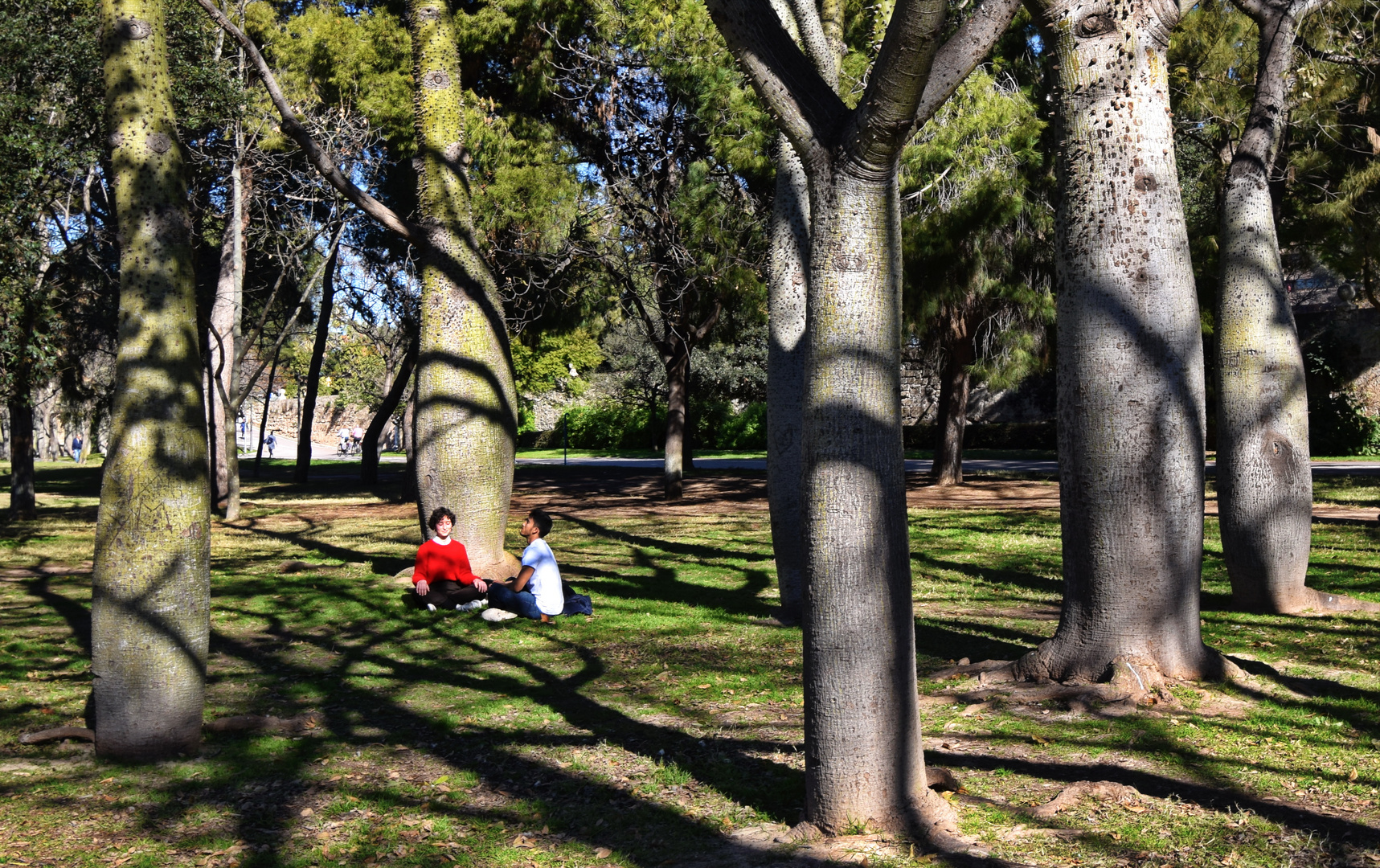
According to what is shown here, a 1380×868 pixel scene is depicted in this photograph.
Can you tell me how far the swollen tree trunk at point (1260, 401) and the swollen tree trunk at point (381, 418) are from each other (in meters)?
16.4

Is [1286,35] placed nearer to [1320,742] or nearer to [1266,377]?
[1266,377]

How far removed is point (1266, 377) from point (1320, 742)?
3.56 meters

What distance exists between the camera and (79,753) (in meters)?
5.26

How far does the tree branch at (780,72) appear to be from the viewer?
4180 millimetres

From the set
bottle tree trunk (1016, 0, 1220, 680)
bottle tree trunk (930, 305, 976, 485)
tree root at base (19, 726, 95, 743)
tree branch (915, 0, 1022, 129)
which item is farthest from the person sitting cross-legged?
bottle tree trunk (930, 305, 976, 485)

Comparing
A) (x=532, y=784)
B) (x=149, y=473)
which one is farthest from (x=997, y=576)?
(x=149, y=473)

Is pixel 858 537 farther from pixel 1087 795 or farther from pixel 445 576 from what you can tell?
pixel 445 576

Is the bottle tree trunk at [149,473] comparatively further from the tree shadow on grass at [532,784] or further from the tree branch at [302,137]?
the tree branch at [302,137]

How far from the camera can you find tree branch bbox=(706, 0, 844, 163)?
418 centimetres

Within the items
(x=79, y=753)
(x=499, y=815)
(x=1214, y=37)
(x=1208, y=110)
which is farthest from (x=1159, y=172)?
(x=1214, y=37)

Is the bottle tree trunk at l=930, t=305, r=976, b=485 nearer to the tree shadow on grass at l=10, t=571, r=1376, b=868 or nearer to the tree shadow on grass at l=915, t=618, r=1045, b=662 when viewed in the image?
the tree shadow on grass at l=915, t=618, r=1045, b=662

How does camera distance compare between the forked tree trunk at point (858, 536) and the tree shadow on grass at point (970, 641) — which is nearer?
the forked tree trunk at point (858, 536)

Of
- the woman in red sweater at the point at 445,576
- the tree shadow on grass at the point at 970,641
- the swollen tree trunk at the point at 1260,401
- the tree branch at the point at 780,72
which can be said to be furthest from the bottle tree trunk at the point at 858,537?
the woman in red sweater at the point at 445,576

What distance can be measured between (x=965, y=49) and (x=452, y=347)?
21.5ft
